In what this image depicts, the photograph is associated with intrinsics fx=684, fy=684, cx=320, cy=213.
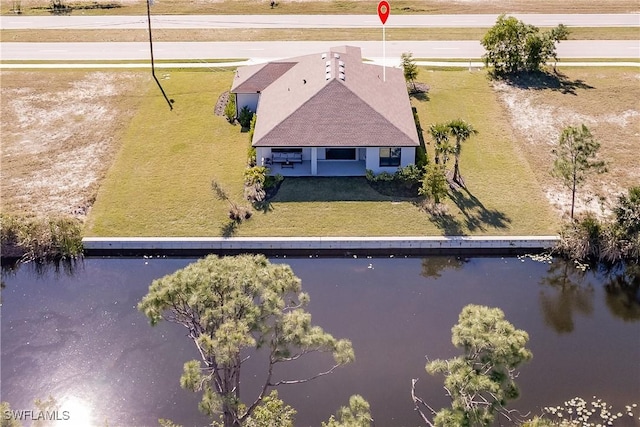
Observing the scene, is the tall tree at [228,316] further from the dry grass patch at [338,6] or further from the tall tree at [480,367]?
Result: the dry grass patch at [338,6]

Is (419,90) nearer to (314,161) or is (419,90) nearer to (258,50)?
(314,161)

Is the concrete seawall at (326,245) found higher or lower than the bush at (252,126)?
lower

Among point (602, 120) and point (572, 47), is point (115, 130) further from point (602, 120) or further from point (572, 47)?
point (572, 47)

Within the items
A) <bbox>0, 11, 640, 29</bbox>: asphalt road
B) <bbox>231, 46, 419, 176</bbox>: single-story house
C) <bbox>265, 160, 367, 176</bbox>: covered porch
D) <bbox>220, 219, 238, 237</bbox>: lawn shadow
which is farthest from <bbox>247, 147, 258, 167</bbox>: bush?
<bbox>0, 11, 640, 29</bbox>: asphalt road

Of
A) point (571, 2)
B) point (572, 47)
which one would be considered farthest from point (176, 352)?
point (571, 2)

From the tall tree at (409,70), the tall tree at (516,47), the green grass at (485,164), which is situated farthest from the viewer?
the tall tree at (516,47)

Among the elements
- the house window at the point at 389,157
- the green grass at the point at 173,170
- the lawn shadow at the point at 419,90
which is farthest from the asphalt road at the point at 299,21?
the house window at the point at 389,157
